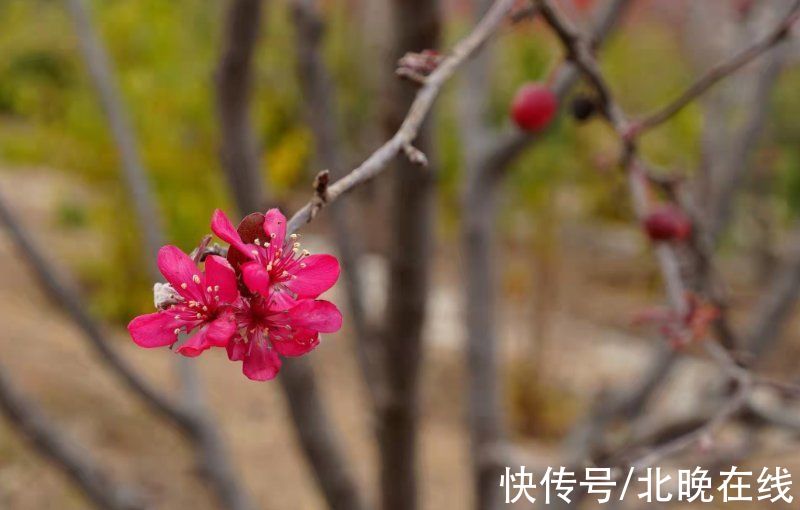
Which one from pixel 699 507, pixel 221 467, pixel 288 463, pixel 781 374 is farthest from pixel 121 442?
pixel 781 374

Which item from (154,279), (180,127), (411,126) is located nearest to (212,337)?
(411,126)

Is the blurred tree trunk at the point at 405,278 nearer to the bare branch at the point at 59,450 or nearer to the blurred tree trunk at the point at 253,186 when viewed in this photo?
the blurred tree trunk at the point at 253,186

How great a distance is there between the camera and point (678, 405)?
12.6 feet

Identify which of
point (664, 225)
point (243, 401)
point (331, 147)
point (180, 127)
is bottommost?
point (664, 225)

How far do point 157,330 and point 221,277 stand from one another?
5 centimetres

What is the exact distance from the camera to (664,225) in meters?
0.80

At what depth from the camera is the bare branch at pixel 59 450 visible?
1.36 m

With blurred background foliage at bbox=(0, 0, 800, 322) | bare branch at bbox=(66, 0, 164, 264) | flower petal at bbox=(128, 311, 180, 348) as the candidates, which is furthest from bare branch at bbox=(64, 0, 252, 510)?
blurred background foliage at bbox=(0, 0, 800, 322)

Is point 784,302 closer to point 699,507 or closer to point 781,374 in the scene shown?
point 699,507

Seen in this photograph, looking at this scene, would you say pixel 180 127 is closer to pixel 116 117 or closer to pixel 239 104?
pixel 116 117

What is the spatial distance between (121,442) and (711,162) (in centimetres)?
223

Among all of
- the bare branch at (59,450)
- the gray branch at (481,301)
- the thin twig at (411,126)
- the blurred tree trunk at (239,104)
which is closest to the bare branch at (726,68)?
the thin twig at (411,126)

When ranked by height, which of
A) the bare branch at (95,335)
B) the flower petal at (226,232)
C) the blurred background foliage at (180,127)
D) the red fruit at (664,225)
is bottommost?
the flower petal at (226,232)

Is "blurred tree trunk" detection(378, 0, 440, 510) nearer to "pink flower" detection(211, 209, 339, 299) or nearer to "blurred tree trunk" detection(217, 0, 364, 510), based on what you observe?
"blurred tree trunk" detection(217, 0, 364, 510)
